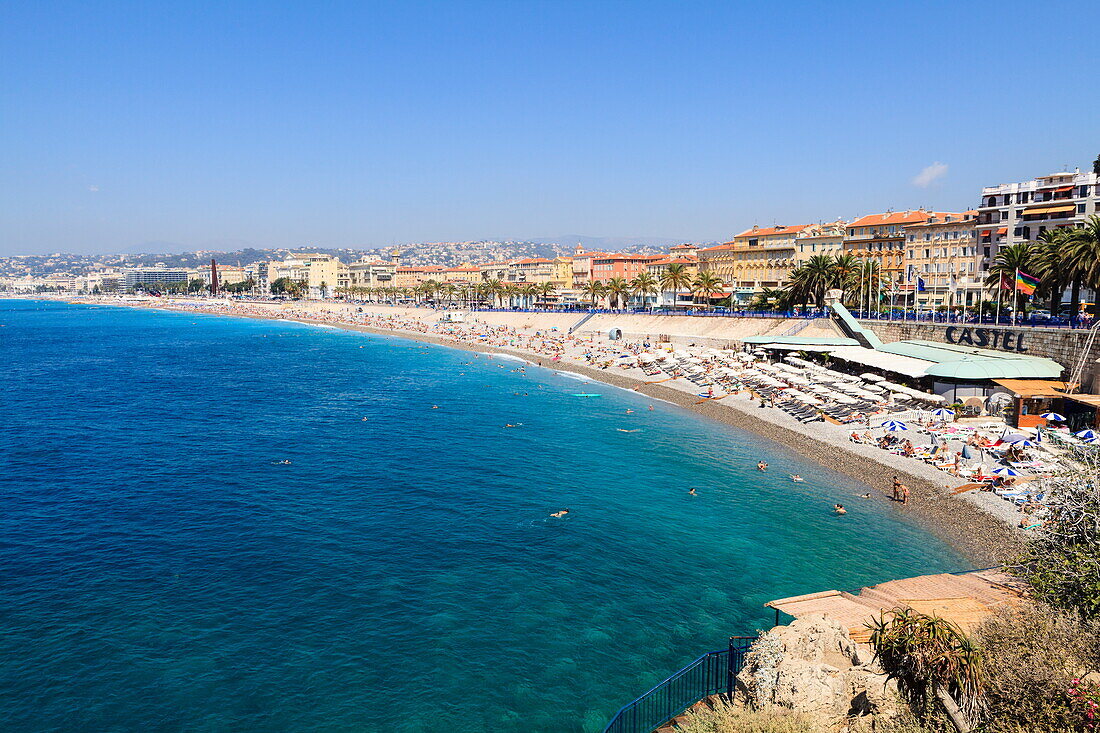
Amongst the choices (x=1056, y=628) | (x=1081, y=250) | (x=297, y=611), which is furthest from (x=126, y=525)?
(x=1081, y=250)

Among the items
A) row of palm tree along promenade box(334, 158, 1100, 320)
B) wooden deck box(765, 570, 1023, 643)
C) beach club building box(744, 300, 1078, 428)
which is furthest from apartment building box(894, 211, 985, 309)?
wooden deck box(765, 570, 1023, 643)

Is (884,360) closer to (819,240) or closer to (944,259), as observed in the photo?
(944,259)

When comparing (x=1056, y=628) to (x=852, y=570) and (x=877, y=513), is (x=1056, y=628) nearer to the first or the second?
(x=852, y=570)

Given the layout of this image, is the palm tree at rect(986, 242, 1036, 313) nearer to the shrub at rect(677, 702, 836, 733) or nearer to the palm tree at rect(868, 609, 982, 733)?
the palm tree at rect(868, 609, 982, 733)

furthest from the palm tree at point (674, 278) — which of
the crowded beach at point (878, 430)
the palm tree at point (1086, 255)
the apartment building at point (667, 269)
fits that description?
the palm tree at point (1086, 255)

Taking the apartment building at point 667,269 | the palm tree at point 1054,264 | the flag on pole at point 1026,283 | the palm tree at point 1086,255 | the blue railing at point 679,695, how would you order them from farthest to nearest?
the apartment building at point 667,269 → the flag on pole at point 1026,283 → the palm tree at point 1054,264 → the palm tree at point 1086,255 → the blue railing at point 679,695

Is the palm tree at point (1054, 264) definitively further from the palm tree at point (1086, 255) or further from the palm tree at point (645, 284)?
the palm tree at point (645, 284)
